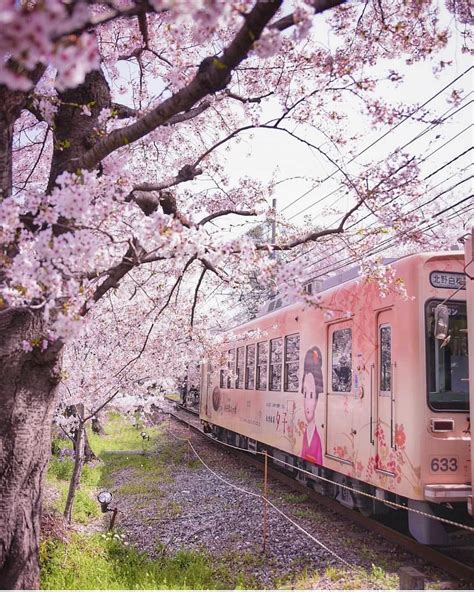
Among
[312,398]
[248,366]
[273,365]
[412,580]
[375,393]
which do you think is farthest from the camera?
[248,366]

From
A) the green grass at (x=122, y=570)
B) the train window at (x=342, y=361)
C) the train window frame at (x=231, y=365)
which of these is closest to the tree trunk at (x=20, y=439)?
the green grass at (x=122, y=570)

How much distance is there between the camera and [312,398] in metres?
7.99

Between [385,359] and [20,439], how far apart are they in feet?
12.1

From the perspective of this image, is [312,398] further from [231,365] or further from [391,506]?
[231,365]

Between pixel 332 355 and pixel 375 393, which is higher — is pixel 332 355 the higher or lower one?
the higher one

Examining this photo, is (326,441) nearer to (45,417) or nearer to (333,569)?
(333,569)

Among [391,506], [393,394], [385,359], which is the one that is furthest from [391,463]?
[385,359]

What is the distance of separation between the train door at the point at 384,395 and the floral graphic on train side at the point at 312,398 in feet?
4.97

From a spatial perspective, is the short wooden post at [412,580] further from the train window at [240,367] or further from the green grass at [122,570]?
the train window at [240,367]

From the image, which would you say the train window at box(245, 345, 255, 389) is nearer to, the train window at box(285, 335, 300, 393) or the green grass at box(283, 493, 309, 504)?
the train window at box(285, 335, 300, 393)

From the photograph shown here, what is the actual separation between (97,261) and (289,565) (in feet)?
12.8

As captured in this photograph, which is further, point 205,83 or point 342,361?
point 342,361

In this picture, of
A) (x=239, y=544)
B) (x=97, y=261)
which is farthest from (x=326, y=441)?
(x=97, y=261)

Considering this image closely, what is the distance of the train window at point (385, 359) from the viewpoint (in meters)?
6.08
